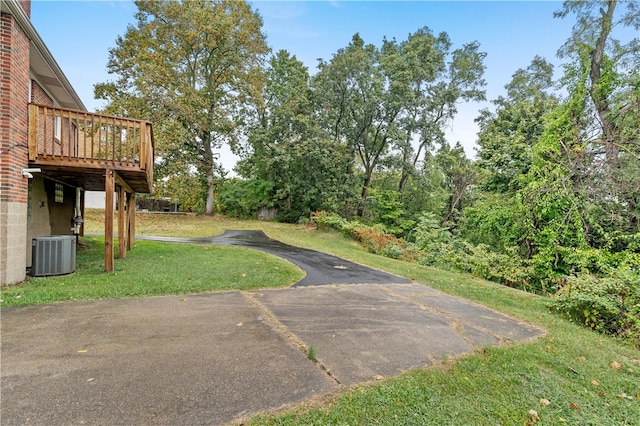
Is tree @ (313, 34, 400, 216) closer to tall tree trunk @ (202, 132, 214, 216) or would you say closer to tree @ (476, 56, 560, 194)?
tree @ (476, 56, 560, 194)

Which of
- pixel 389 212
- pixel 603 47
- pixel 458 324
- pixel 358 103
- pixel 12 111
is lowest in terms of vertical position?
pixel 458 324

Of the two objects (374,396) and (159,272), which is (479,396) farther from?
(159,272)

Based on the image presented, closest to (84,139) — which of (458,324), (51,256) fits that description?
(51,256)

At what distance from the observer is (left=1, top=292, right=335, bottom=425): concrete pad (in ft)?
7.59

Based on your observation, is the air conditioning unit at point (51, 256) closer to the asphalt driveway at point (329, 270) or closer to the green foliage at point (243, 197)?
the asphalt driveway at point (329, 270)

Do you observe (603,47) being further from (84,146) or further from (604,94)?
(84,146)

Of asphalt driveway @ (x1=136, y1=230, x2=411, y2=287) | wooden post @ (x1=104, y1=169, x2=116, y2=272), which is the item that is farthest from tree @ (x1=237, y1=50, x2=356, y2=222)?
wooden post @ (x1=104, y1=169, x2=116, y2=272)

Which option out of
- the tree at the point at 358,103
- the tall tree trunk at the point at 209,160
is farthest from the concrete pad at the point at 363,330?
the tall tree trunk at the point at 209,160

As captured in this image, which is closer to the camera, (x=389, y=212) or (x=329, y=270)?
(x=329, y=270)

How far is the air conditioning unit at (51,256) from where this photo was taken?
5.84 meters

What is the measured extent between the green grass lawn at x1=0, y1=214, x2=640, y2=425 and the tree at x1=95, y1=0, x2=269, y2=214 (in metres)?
13.8

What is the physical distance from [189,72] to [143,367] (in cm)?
2233

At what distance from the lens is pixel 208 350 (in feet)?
10.9

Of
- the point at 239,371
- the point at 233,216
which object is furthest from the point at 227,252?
the point at 233,216
